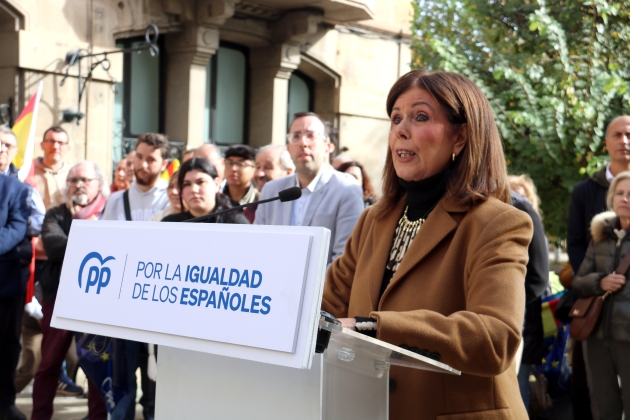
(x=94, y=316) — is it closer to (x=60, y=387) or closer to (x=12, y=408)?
(x=12, y=408)

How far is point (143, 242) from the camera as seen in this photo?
2.10 meters

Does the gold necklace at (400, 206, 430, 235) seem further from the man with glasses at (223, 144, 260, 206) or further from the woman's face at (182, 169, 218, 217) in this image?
the man with glasses at (223, 144, 260, 206)

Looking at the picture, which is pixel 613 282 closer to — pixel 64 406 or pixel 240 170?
pixel 240 170

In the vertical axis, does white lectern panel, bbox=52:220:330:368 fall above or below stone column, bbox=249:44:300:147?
below

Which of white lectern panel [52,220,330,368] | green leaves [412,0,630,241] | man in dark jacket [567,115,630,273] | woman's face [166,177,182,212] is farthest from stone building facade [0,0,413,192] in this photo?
white lectern panel [52,220,330,368]

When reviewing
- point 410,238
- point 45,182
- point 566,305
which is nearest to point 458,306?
point 410,238

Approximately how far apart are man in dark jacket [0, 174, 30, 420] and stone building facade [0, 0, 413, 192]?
15.5 feet

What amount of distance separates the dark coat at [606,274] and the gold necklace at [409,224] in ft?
10.1

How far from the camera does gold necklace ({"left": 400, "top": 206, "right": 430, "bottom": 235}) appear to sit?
101 inches

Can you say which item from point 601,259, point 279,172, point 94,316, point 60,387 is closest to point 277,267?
point 94,316

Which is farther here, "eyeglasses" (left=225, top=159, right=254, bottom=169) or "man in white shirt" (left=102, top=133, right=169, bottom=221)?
"eyeglasses" (left=225, top=159, right=254, bottom=169)

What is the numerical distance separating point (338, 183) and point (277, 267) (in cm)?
332

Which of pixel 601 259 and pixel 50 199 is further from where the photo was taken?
pixel 50 199

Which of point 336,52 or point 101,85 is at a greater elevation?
point 336,52
